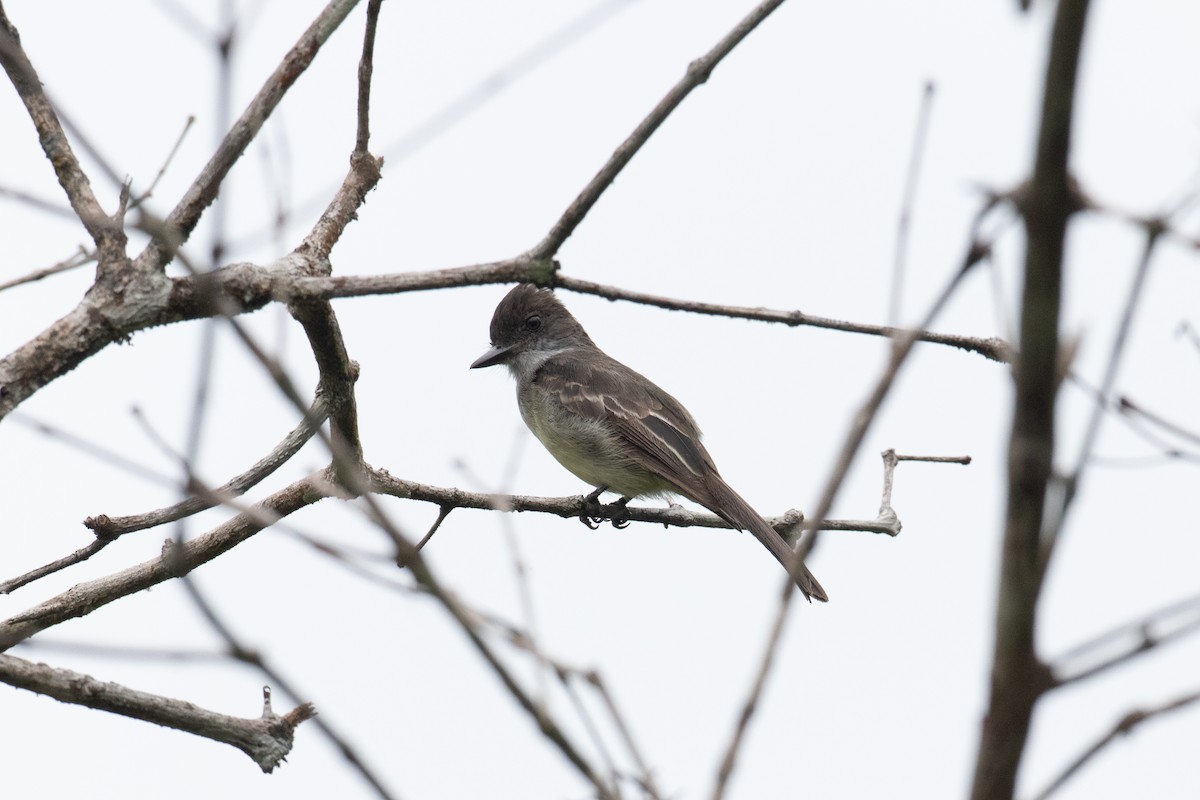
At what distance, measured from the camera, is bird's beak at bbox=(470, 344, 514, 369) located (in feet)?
31.6

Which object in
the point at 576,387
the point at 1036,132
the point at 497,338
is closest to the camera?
the point at 1036,132

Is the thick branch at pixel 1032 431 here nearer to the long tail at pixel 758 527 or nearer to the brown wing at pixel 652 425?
the long tail at pixel 758 527

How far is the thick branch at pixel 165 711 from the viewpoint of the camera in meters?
3.69

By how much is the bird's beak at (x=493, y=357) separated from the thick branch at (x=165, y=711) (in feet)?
19.4

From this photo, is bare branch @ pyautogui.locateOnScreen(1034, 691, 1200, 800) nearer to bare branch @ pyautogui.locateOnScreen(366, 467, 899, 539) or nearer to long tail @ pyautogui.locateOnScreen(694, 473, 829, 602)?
bare branch @ pyautogui.locateOnScreen(366, 467, 899, 539)

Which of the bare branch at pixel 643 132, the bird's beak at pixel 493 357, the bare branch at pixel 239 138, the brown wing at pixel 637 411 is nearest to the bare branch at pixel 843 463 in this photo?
the bare branch at pixel 643 132

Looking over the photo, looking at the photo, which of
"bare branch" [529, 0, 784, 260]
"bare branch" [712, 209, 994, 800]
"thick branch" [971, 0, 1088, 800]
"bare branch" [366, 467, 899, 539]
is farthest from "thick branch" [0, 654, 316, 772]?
"thick branch" [971, 0, 1088, 800]

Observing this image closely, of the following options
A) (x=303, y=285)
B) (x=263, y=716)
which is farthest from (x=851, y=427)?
(x=263, y=716)

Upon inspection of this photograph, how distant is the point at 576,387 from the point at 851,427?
293 inches

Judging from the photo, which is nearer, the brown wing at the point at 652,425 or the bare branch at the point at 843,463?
the bare branch at the point at 843,463

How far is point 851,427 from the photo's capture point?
1.66 m

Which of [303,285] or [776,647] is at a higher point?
[303,285]

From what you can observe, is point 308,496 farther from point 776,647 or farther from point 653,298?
point 776,647

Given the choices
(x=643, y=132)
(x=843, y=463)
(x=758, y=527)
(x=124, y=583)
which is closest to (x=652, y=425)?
(x=758, y=527)
